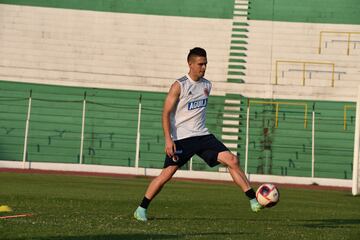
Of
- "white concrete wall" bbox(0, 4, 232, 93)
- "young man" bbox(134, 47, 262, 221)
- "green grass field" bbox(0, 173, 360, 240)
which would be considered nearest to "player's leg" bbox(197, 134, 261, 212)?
"young man" bbox(134, 47, 262, 221)

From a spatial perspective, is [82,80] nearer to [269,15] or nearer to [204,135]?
[269,15]

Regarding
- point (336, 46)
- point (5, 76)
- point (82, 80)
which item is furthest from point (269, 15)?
point (5, 76)

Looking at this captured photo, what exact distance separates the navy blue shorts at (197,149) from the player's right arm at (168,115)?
194mm

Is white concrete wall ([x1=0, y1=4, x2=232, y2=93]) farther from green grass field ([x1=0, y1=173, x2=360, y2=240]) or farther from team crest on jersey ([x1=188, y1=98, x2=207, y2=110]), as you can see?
team crest on jersey ([x1=188, y1=98, x2=207, y2=110])

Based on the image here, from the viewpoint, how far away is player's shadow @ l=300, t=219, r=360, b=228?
30.6 feet

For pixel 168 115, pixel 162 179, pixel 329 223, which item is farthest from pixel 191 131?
pixel 329 223

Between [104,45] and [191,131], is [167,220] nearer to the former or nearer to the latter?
[191,131]

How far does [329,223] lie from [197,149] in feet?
6.18

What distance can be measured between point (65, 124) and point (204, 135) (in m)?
18.9

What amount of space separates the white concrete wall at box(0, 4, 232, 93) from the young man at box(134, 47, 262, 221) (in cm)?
2014

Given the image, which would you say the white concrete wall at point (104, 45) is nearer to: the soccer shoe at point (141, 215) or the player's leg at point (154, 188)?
the player's leg at point (154, 188)

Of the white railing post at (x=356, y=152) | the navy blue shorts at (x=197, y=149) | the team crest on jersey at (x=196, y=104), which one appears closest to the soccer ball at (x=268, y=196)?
the navy blue shorts at (x=197, y=149)

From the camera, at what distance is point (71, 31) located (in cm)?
3192

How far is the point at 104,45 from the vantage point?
1238 inches
